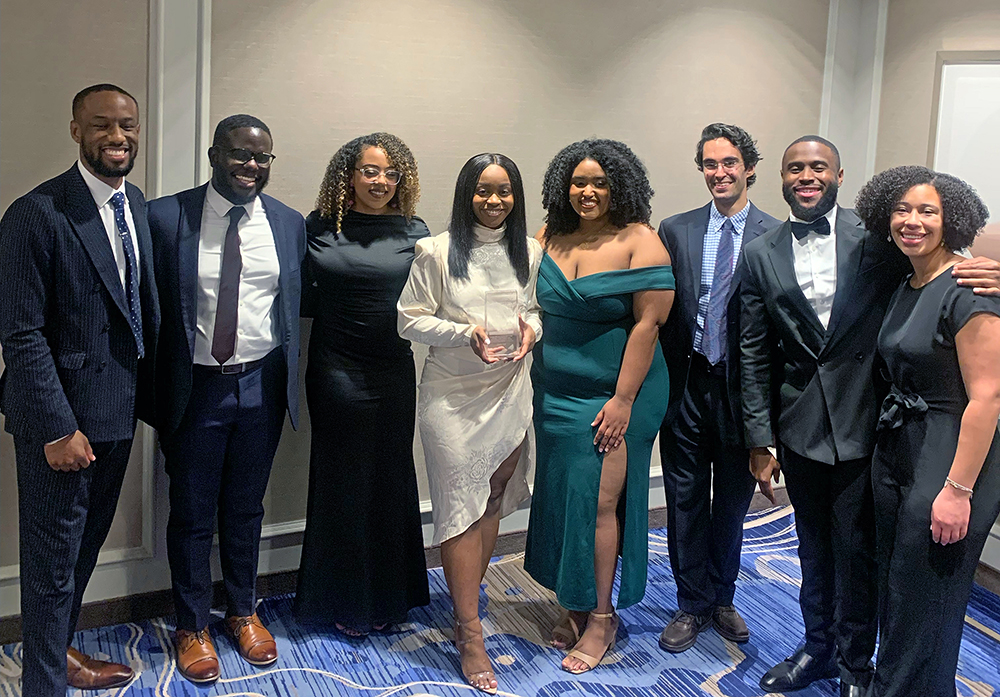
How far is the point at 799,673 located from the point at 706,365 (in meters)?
1.02

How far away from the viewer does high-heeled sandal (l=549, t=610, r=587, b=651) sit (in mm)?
3273

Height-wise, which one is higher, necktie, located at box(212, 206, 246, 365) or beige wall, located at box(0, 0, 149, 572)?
beige wall, located at box(0, 0, 149, 572)

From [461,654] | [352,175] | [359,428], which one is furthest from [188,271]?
[461,654]

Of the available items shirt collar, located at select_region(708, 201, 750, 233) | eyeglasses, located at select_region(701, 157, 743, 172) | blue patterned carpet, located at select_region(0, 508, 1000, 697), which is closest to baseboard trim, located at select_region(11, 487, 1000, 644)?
blue patterned carpet, located at select_region(0, 508, 1000, 697)

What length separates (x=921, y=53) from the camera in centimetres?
432

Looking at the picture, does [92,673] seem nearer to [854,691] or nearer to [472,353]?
[472,353]

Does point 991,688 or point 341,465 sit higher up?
point 341,465

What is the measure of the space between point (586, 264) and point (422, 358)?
3.35ft

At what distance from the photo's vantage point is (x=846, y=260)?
108 inches

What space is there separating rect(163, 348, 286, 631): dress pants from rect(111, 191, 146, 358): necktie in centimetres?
28

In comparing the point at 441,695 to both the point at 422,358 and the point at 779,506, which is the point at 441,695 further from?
the point at 779,506

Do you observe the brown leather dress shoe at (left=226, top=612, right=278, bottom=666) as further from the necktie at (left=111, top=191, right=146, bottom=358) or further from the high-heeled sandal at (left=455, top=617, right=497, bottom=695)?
the necktie at (left=111, top=191, right=146, bottom=358)

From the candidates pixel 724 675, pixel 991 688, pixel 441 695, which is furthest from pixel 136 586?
pixel 991 688

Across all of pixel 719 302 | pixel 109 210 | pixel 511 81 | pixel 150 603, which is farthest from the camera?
pixel 511 81
